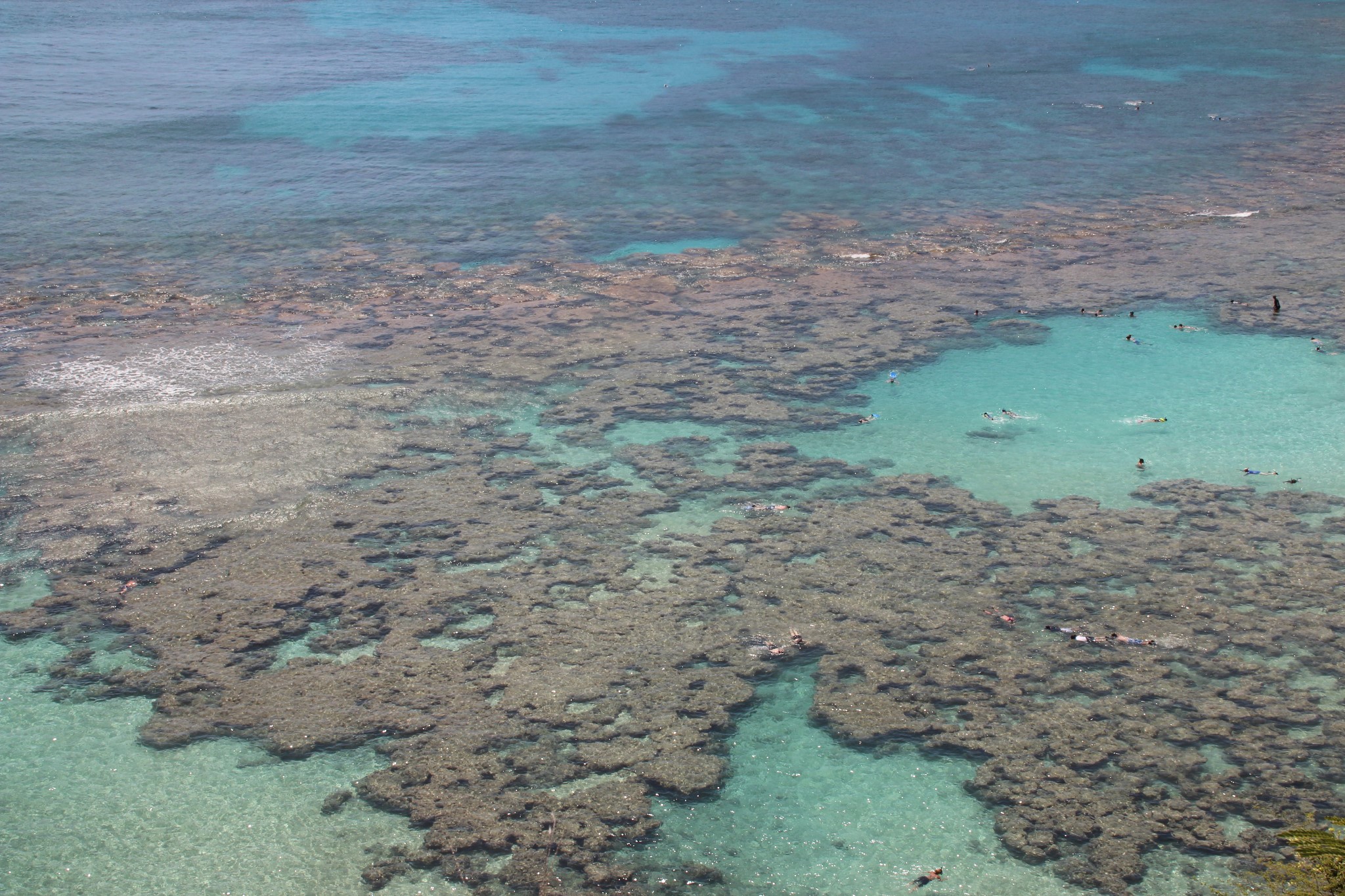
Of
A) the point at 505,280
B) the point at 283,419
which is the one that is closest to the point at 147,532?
the point at 283,419

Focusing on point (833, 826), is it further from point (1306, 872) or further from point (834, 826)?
point (1306, 872)

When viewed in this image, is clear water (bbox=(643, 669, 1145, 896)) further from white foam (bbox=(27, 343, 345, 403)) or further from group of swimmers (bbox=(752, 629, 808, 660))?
white foam (bbox=(27, 343, 345, 403))

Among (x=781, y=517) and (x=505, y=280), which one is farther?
(x=505, y=280)

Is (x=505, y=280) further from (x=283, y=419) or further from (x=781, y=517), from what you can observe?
(x=781, y=517)

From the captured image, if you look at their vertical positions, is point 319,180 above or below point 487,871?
above

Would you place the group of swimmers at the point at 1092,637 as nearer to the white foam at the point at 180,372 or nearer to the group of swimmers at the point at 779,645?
the group of swimmers at the point at 779,645

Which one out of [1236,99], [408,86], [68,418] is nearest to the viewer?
[68,418]
